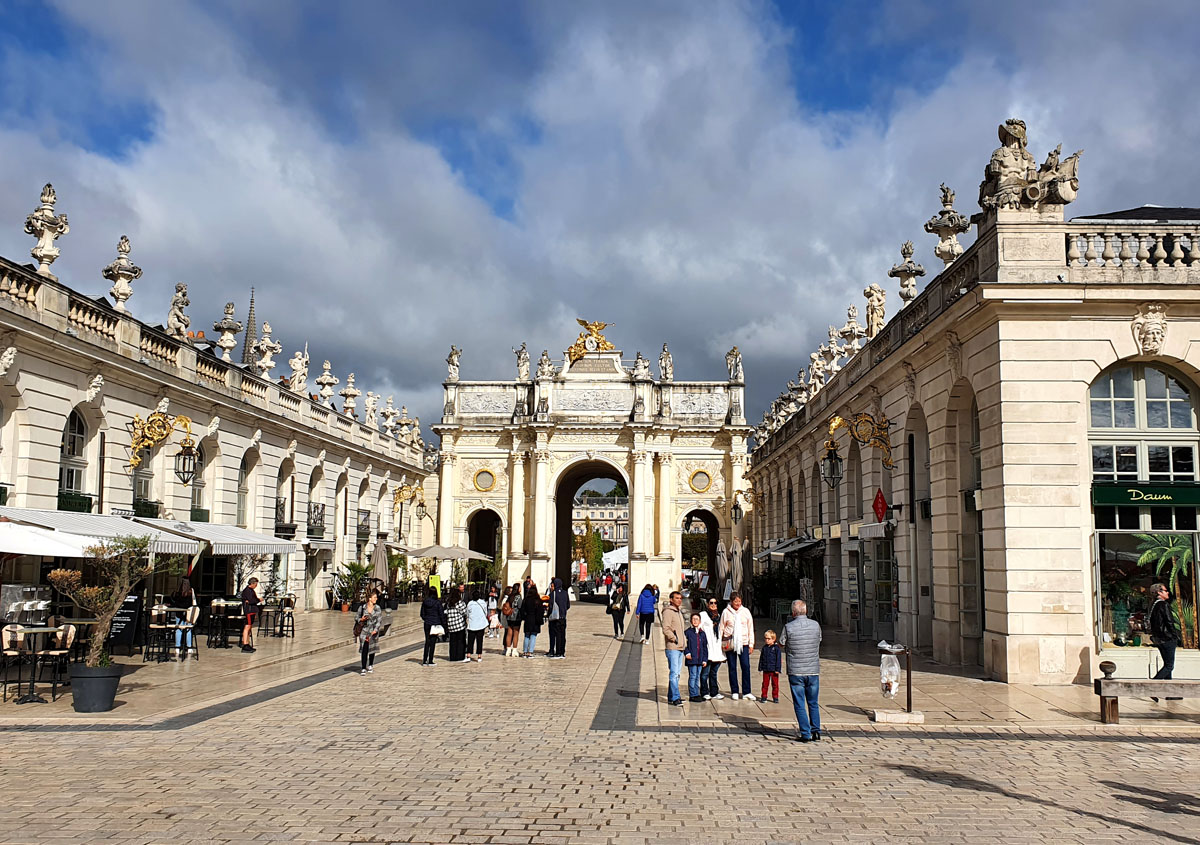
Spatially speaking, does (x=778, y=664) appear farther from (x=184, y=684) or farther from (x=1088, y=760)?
(x=184, y=684)

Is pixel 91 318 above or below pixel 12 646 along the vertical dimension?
above

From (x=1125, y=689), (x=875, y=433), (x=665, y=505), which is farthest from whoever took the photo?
(x=665, y=505)

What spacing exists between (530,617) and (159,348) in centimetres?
1209

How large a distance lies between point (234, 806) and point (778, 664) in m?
8.71

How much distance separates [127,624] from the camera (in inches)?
784

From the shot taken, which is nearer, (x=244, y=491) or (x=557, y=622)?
(x=557, y=622)

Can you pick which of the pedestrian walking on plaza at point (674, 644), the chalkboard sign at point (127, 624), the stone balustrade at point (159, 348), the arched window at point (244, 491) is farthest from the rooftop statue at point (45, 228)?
the pedestrian walking on plaza at point (674, 644)

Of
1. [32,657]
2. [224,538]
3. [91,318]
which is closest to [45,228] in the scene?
[91,318]

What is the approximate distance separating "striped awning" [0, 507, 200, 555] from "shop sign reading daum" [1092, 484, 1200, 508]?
50.4 ft

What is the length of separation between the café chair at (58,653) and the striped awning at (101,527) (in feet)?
5.20

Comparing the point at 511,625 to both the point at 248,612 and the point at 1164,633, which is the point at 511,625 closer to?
the point at 248,612

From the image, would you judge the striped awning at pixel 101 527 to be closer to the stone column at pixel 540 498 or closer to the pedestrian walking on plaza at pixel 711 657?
the pedestrian walking on plaza at pixel 711 657

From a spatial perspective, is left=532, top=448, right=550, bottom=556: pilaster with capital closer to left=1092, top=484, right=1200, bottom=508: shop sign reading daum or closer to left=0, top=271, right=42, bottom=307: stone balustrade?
left=0, top=271, right=42, bottom=307: stone balustrade

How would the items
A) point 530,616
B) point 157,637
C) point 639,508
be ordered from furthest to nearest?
point 639,508 → point 530,616 → point 157,637
